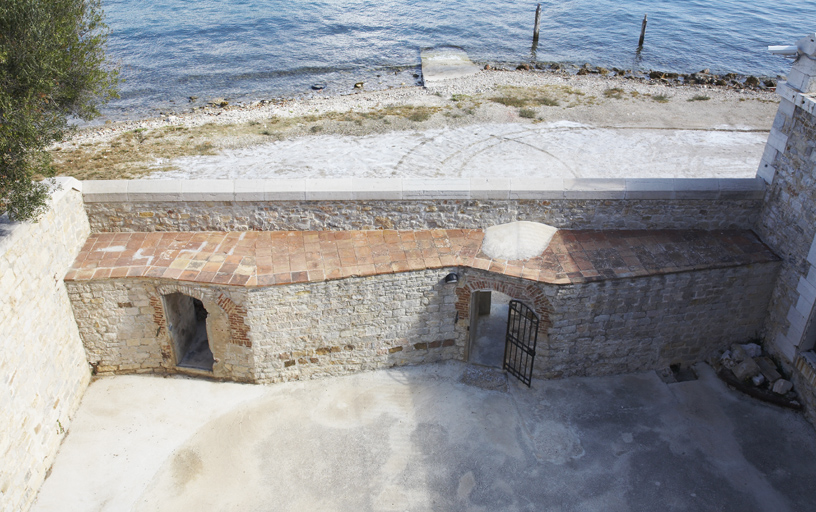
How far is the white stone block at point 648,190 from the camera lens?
1263 cm

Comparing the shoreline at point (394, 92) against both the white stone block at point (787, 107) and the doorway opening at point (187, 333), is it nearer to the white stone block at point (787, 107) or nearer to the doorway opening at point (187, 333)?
the doorway opening at point (187, 333)

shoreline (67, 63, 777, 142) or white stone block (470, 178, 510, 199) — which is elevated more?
white stone block (470, 178, 510, 199)

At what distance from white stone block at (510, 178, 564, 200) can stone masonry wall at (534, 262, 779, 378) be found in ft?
7.18

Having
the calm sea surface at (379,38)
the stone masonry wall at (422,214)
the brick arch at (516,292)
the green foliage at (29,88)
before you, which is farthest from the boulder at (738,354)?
the calm sea surface at (379,38)

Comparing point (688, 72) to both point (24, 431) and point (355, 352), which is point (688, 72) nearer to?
point (355, 352)

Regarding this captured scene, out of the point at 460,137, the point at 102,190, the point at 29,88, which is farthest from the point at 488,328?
the point at 29,88

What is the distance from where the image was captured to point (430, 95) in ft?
82.8

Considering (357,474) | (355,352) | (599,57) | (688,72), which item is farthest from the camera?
(599,57)

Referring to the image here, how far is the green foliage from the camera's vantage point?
9719mm

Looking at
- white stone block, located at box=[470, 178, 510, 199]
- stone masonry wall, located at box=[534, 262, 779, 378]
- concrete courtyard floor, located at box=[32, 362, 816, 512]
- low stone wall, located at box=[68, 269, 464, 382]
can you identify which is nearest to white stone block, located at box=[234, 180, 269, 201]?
low stone wall, located at box=[68, 269, 464, 382]

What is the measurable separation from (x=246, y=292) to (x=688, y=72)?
29298 millimetres

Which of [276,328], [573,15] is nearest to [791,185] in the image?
[276,328]

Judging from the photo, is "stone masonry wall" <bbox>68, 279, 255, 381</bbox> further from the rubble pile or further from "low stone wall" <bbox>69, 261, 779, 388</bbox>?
the rubble pile

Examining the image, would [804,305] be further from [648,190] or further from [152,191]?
[152,191]
